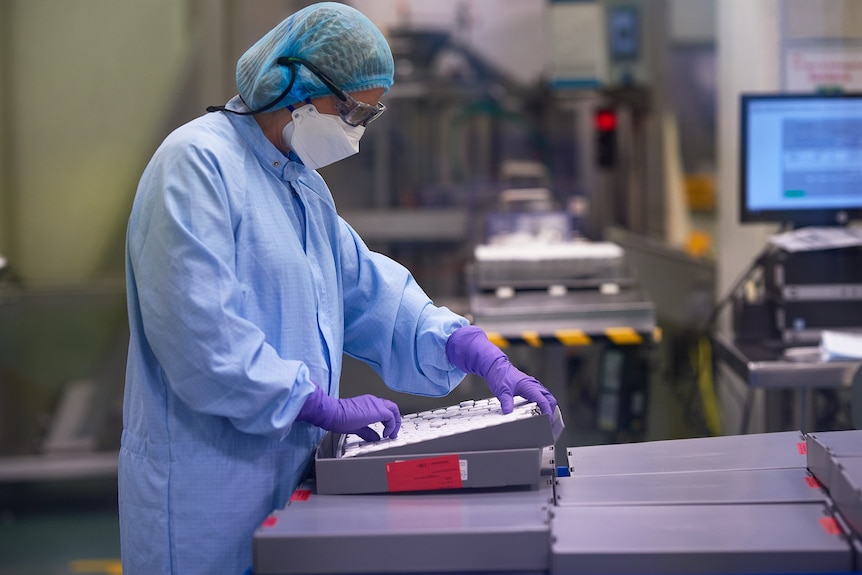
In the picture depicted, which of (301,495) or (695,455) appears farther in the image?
(695,455)

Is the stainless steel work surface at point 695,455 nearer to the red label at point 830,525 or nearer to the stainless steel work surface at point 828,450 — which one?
the stainless steel work surface at point 828,450

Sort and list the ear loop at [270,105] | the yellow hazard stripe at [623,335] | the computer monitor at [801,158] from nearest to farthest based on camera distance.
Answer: the ear loop at [270,105] → the yellow hazard stripe at [623,335] → the computer monitor at [801,158]

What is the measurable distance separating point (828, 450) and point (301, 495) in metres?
0.73

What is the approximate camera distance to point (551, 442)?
1.36 m

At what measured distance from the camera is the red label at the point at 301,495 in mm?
1340

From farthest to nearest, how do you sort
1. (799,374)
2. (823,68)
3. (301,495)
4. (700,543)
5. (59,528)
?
(59,528) → (823,68) → (799,374) → (301,495) → (700,543)

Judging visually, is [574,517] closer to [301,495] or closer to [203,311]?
[301,495]

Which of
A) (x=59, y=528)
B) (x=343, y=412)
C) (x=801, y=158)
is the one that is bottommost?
(x=59, y=528)

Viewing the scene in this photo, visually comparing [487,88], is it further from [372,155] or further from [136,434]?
[136,434]

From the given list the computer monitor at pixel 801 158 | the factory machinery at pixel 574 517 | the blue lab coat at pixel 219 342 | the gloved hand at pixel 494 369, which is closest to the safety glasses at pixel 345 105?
the blue lab coat at pixel 219 342

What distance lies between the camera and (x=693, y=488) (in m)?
1.36

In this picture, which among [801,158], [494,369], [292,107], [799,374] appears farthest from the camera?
[801,158]

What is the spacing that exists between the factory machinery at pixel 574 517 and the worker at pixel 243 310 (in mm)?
103

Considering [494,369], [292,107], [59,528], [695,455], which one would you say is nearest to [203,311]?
[292,107]
